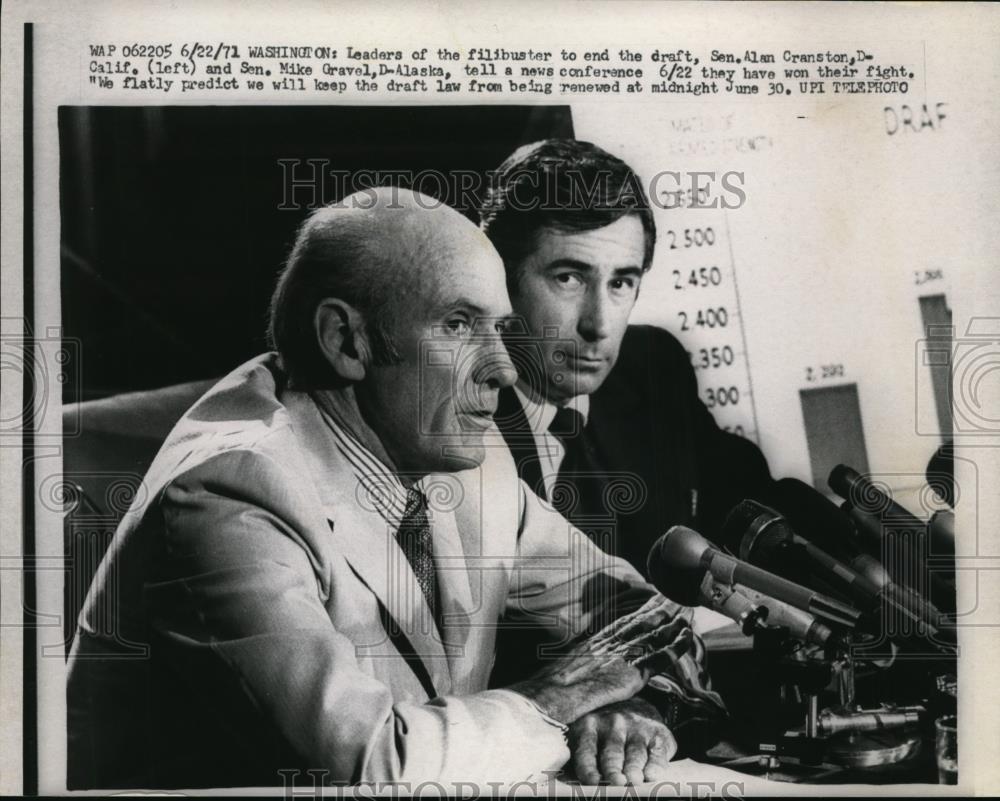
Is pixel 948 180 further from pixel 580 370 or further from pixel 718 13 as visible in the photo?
pixel 580 370

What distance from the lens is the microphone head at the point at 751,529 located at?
292cm

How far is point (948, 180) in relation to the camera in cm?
303

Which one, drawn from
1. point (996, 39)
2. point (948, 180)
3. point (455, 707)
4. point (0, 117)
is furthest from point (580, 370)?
point (0, 117)

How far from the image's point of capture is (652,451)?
2920 mm

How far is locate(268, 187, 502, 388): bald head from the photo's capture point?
9.20ft

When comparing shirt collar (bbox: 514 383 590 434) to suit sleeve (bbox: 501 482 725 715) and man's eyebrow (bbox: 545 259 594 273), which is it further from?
man's eyebrow (bbox: 545 259 594 273)

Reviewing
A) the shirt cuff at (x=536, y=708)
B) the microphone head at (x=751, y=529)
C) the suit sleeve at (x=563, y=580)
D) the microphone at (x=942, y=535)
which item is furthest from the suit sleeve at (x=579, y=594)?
the microphone at (x=942, y=535)

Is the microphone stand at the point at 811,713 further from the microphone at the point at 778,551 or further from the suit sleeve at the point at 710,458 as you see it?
the suit sleeve at the point at 710,458

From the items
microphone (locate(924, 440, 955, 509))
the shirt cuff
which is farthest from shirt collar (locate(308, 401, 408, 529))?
microphone (locate(924, 440, 955, 509))

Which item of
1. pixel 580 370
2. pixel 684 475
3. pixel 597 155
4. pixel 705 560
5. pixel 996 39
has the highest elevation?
pixel 996 39

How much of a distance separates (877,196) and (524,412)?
44.0 inches

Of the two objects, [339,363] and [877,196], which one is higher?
[877,196]

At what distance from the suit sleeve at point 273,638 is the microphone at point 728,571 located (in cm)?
63

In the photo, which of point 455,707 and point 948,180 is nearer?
point 455,707
